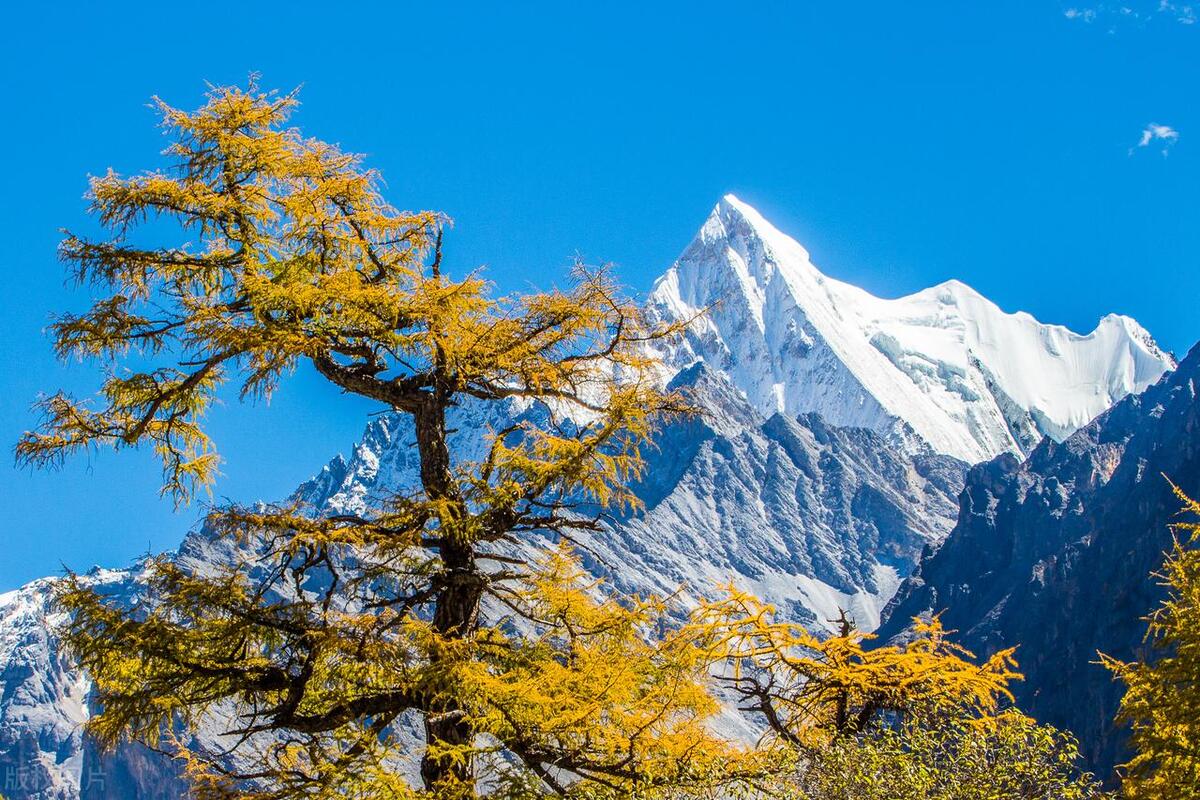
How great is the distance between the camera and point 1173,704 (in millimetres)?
16750

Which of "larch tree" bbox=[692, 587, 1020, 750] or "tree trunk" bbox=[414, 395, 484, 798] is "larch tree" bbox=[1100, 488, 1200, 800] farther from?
"tree trunk" bbox=[414, 395, 484, 798]

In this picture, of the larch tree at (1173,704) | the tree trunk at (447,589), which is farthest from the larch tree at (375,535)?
the larch tree at (1173,704)

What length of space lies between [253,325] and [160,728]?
4.65m

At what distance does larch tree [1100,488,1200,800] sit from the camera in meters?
16.1

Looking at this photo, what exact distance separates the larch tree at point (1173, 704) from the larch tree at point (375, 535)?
6.17 metres

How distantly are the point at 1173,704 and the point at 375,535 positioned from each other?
1085cm

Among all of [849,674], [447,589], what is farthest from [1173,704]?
[447,589]

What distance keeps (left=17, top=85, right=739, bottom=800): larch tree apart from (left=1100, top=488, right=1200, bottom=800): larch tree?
243 inches

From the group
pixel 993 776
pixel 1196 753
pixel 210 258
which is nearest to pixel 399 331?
pixel 210 258

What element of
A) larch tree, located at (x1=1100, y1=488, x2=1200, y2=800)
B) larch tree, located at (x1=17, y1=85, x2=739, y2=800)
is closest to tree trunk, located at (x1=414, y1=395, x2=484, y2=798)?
larch tree, located at (x1=17, y1=85, x2=739, y2=800)

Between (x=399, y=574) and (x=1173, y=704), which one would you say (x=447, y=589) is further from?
(x=1173, y=704)

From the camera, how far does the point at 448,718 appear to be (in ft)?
46.1

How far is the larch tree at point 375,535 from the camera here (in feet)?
44.8

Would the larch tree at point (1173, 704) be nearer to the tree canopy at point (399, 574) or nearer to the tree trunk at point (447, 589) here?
the tree canopy at point (399, 574)
